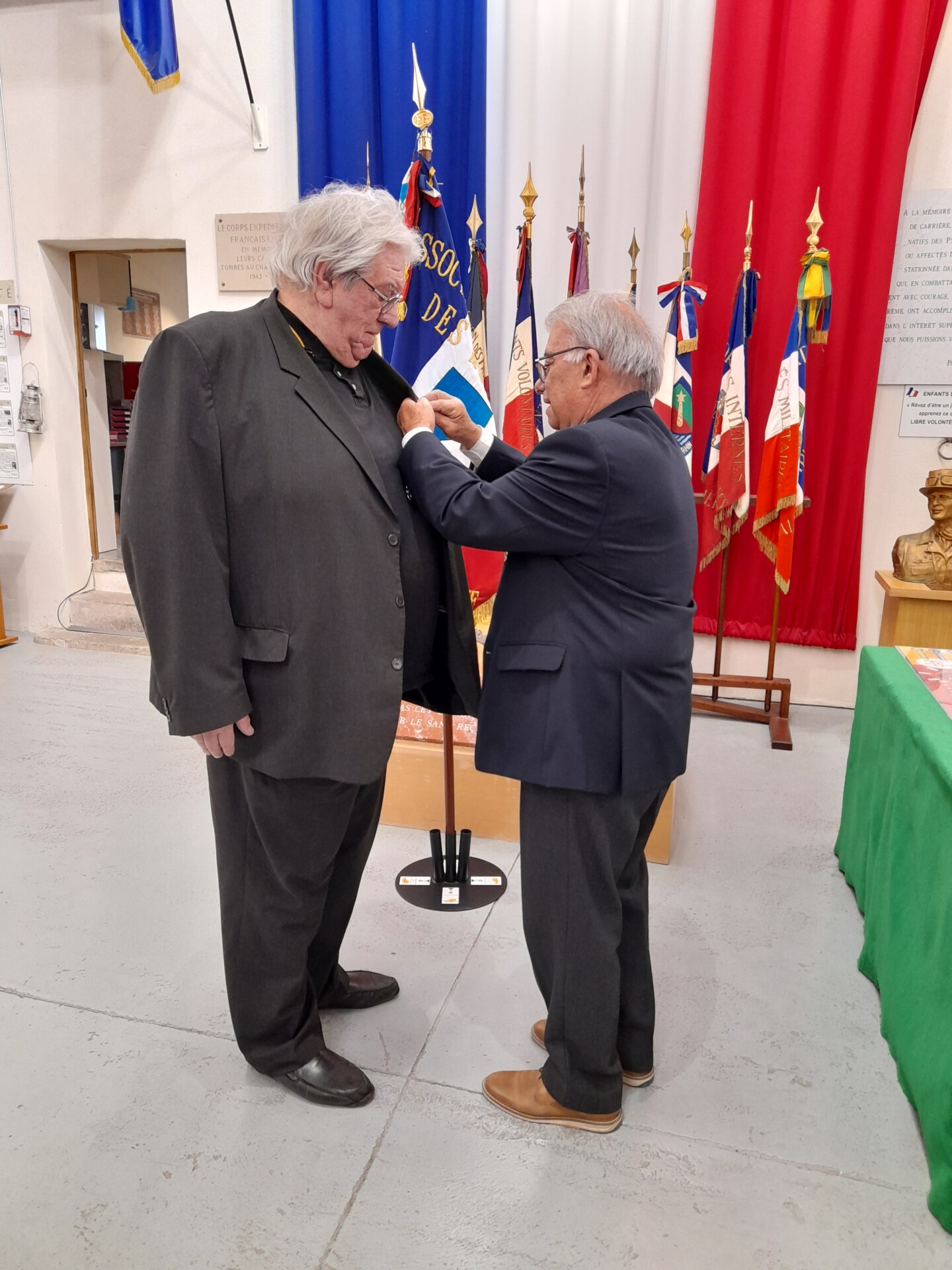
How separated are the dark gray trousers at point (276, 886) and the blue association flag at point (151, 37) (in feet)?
13.2

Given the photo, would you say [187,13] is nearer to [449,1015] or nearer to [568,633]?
[568,633]

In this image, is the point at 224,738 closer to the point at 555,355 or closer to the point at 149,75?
the point at 555,355

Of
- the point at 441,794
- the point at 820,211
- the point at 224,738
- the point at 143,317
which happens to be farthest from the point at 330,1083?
the point at 143,317

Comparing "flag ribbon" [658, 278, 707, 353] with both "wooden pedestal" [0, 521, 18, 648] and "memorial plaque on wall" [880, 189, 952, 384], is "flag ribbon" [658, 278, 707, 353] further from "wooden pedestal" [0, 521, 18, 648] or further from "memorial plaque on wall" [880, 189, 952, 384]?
"wooden pedestal" [0, 521, 18, 648]

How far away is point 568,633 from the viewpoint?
1.39m

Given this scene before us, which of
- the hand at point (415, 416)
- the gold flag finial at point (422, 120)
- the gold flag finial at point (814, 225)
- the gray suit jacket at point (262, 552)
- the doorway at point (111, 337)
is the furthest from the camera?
the doorway at point (111, 337)

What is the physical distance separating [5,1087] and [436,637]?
123cm

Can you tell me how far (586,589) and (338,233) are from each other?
0.68 metres

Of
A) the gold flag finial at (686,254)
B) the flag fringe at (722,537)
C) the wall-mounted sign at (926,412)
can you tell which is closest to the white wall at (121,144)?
the gold flag finial at (686,254)

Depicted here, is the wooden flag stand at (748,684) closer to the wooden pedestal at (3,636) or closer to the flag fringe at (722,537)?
the flag fringe at (722,537)

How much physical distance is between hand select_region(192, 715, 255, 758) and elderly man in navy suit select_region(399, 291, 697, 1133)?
397mm

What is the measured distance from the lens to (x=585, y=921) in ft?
4.73

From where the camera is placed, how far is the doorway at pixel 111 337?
520cm

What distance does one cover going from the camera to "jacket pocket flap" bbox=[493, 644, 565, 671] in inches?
54.6
